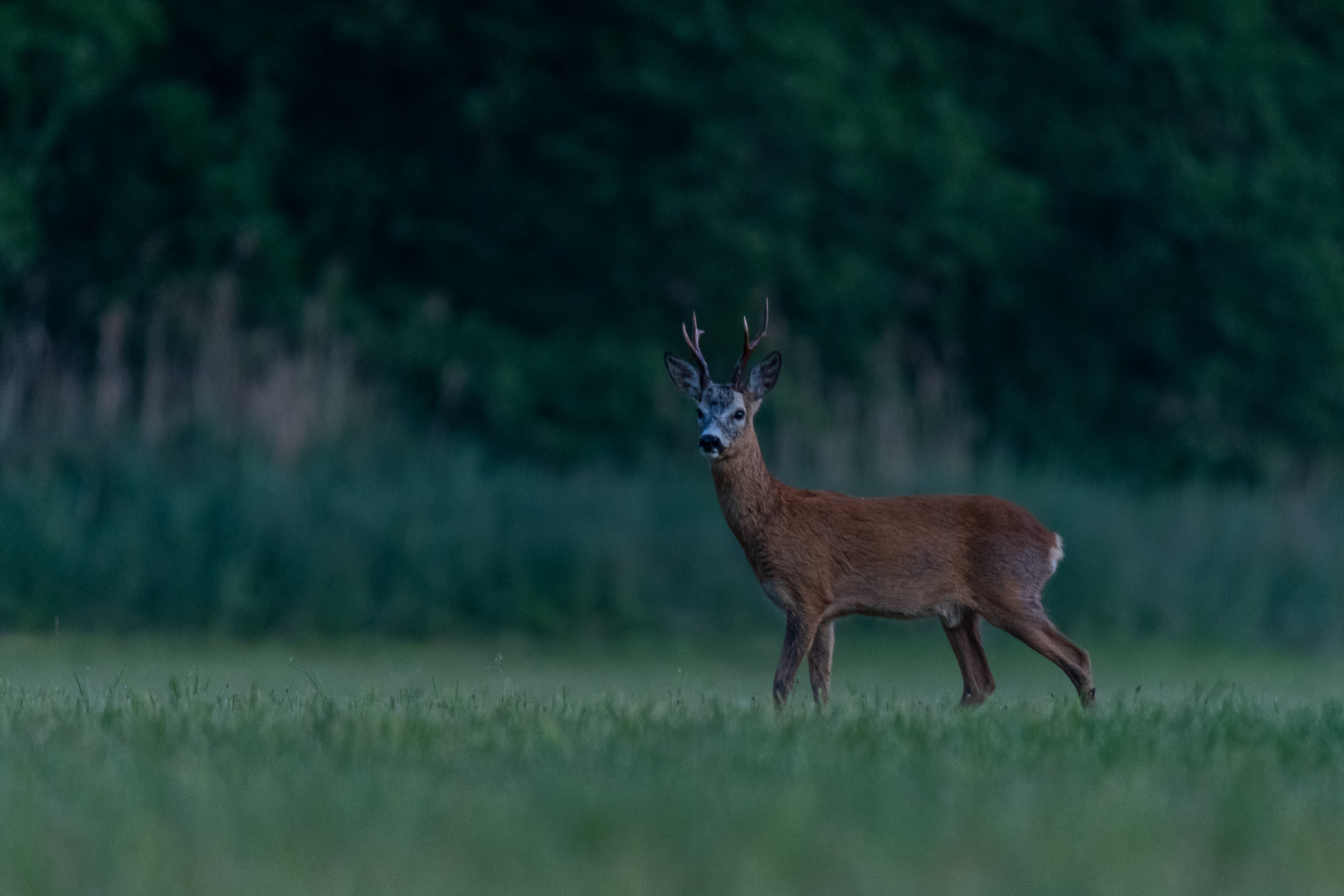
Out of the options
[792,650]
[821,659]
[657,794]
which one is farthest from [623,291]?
[657,794]

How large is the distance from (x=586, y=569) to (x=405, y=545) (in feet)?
4.50

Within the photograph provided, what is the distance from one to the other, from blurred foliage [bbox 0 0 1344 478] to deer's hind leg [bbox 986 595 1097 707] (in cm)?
1082

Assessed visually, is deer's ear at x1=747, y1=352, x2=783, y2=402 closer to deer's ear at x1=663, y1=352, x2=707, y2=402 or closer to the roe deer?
the roe deer

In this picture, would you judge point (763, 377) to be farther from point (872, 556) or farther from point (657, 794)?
point (657, 794)

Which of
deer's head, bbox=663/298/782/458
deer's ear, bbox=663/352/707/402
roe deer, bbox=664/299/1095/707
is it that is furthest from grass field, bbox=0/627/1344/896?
deer's ear, bbox=663/352/707/402

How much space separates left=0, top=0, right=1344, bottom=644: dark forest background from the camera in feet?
51.1

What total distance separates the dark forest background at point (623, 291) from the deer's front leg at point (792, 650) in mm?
6750

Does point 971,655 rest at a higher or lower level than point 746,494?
lower

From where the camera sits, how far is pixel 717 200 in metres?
19.6

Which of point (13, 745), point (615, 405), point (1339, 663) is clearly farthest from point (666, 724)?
point (615, 405)

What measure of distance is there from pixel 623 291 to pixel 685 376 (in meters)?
11.5

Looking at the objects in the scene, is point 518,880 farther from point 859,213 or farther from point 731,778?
point 859,213

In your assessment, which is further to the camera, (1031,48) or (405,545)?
(1031,48)

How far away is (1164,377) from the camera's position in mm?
22656
